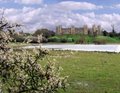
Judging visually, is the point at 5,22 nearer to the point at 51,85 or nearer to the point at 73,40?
the point at 51,85

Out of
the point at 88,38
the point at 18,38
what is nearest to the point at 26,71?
the point at 18,38

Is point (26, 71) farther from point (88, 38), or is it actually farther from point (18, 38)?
point (88, 38)

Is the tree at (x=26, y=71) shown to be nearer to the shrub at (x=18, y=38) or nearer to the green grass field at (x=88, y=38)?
the shrub at (x=18, y=38)

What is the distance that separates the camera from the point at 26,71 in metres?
9.17

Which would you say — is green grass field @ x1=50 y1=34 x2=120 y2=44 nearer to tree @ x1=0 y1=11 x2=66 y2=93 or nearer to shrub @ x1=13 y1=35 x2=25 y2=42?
shrub @ x1=13 y1=35 x2=25 y2=42

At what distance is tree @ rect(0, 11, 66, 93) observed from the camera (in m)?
9.02

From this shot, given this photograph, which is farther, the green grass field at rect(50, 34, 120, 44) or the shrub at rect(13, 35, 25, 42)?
the green grass field at rect(50, 34, 120, 44)

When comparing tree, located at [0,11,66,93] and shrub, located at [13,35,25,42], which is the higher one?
shrub, located at [13,35,25,42]

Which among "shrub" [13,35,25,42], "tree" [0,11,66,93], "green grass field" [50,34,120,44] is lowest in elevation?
"green grass field" [50,34,120,44]

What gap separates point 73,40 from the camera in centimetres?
14438

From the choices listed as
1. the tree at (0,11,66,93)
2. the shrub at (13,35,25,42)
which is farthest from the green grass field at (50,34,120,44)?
the tree at (0,11,66,93)

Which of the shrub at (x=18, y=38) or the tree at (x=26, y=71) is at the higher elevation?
the shrub at (x=18, y=38)

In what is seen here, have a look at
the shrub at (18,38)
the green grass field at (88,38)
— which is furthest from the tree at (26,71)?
the green grass field at (88,38)

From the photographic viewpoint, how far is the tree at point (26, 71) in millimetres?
9016
